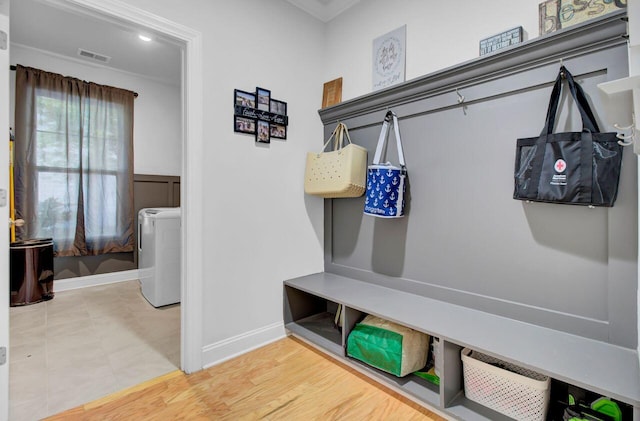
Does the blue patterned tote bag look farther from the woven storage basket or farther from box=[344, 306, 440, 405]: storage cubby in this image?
the woven storage basket

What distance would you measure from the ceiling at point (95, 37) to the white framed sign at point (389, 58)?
511mm

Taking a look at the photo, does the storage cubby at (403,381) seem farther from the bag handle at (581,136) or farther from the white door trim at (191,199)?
the bag handle at (581,136)

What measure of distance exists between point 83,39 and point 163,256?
2.36 meters

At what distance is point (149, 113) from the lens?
4082 mm

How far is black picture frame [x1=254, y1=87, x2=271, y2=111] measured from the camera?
2.13 meters

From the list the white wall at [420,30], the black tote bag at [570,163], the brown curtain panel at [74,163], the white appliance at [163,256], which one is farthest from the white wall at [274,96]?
the brown curtain panel at [74,163]

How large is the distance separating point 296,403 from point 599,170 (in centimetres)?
176

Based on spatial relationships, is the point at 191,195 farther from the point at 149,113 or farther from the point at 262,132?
the point at 149,113

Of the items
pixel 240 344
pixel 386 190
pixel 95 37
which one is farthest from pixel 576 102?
pixel 95 37

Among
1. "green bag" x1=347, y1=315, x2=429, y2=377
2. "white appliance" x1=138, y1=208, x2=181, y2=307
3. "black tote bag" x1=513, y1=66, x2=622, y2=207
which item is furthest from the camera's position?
"white appliance" x1=138, y1=208, x2=181, y2=307

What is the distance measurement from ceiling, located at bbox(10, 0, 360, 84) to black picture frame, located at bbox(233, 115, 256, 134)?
0.85m

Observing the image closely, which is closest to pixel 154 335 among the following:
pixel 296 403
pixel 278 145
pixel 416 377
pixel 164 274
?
pixel 164 274

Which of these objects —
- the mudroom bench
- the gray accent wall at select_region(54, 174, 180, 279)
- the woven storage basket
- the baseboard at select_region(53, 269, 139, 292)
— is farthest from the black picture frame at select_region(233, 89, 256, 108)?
the baseboard at select_region(53, 269, 139, 292)

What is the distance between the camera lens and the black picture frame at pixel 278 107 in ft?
7.29
